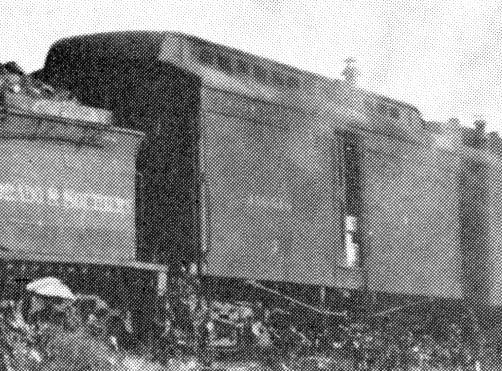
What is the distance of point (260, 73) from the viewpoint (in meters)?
12.1

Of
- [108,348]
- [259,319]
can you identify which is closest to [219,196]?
[259,319]

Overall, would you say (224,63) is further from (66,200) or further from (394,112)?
(394,112)

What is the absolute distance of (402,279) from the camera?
45.0ft

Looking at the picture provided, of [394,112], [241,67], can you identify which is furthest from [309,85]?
[394,112]

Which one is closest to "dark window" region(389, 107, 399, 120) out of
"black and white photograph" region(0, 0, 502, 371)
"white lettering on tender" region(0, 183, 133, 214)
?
"black and white photograph" region(0, 0, 502, 371)

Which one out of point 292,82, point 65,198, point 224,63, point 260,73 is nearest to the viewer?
point 65,198

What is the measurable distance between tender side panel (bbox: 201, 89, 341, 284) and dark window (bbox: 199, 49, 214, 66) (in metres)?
0.56

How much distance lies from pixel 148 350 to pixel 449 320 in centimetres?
750

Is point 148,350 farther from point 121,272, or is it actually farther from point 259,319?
point 259,319

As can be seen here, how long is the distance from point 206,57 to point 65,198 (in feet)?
11.0

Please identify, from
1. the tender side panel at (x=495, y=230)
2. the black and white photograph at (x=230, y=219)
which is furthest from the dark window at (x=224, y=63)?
the tender side panel at (x=495, y=230)

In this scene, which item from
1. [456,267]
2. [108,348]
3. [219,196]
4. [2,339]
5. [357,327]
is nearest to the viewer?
[2,339]

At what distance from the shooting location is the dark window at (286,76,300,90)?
12.4 meters

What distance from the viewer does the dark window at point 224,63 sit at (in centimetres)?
1152
